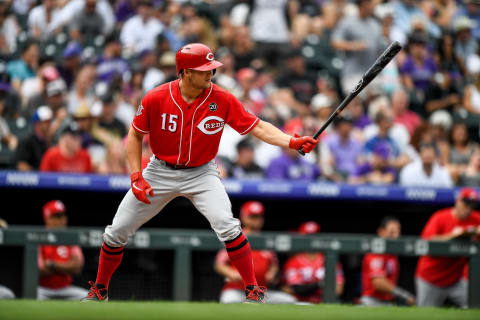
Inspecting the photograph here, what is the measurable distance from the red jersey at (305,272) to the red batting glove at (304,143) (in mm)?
3087

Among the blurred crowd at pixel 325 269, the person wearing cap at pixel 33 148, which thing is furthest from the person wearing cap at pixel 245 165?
the person wearing cap at pixel 33 148

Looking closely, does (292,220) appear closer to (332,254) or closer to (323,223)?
(323,223)

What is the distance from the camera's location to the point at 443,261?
8367 millimetres

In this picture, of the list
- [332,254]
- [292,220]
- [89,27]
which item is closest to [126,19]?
[89,27]

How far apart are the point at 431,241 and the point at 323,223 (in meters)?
1.35

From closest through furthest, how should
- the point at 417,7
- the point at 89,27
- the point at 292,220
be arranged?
1. the point at 292,220
2. the point at 89,27
3. the point at 417,7

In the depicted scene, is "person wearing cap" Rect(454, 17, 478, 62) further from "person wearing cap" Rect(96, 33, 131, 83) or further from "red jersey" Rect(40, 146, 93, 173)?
"red jersey" Rect(40, 146, 93, 173)

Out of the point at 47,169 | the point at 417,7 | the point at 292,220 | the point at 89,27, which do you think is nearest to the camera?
the point at 47,169

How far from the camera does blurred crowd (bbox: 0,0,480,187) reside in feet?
29.1

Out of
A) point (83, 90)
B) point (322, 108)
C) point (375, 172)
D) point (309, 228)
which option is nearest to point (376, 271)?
point (309, 228)

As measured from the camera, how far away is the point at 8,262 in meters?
8.05

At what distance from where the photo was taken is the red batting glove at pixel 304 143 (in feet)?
17.5

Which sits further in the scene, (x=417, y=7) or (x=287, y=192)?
(x=417, y=7)

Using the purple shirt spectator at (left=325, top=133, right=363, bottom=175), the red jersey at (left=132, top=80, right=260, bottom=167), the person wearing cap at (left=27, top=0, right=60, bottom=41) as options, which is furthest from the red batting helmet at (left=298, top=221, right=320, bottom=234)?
the person wearing cap at (left=27, top=0, right=60, bottom=41)
